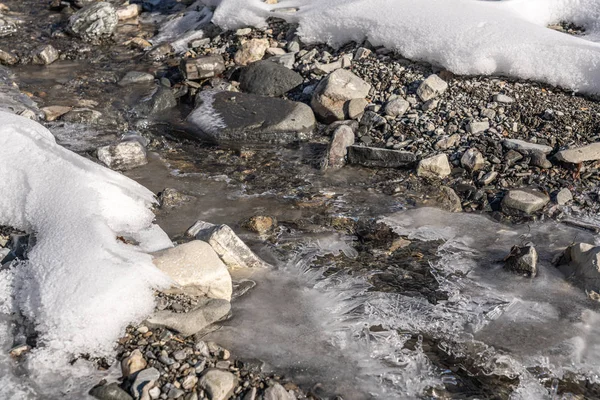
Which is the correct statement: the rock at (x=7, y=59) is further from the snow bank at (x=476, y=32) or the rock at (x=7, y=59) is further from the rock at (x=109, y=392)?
the rock at (x=109, y=392)

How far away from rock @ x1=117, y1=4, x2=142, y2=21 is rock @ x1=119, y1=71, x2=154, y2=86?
7.92ft

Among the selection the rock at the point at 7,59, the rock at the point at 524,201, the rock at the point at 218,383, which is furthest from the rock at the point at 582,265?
the rock at the point at 7,59

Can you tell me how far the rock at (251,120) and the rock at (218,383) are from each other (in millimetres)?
3251

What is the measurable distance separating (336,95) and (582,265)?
3.02m

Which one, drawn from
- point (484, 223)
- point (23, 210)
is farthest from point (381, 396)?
point (23, 210)

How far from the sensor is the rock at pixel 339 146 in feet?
18.5

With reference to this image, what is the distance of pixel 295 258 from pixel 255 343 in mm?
930

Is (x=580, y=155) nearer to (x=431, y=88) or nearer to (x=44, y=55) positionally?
(x=431, y=88)

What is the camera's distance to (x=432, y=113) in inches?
236

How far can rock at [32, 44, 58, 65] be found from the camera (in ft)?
26.1

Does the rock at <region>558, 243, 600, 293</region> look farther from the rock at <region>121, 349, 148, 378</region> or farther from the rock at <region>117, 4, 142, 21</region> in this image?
the rock at <region>117, 4, 142, 21</region>

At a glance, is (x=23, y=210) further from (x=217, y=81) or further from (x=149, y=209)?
(x=217, y=81)

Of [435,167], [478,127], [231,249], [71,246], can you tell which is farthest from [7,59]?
[478,127]

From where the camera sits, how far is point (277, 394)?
2982 millimetres
